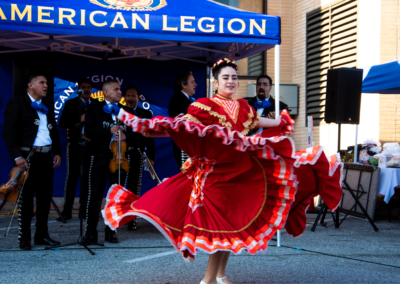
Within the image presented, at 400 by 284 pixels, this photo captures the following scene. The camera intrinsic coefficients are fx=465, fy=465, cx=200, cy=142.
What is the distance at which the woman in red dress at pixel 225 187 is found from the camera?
10.7 feet

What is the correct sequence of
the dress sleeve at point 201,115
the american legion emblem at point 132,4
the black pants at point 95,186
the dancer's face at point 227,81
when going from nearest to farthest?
the dress sleeve at point 201,115, the dancer's face at point 227,81, the american legion emblem at point 132,4, the black pants at point 95,186

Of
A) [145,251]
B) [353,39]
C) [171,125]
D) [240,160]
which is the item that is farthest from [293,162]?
[353,39]

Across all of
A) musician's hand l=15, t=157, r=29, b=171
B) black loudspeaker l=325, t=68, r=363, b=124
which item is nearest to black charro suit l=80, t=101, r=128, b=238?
musician's hand l=15, t=157, r=29, b=171

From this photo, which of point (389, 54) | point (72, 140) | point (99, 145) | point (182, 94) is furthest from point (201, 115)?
point (389, 54)

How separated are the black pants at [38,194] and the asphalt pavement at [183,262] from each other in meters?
0.23

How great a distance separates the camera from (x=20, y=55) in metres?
7.61

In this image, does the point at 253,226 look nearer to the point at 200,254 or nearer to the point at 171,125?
the point at 171,125

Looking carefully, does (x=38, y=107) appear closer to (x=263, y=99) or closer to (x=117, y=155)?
(x=117, y=155)

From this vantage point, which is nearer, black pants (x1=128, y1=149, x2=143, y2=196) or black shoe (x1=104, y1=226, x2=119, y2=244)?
black shoe (x1=104, y1=226, x2=119, y2=244)

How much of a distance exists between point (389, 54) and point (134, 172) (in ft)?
20.7

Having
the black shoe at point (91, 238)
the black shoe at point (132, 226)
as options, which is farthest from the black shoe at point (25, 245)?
the black shoe at point (132, 226)

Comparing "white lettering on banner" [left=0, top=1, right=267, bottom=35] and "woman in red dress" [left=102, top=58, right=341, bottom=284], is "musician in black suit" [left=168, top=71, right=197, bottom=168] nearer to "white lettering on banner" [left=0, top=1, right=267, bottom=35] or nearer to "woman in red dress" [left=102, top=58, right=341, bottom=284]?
"white lettering on banner" [left=0, top=1, right=267, bottom=35]

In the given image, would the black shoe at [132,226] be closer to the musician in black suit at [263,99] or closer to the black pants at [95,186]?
the black pants at [95,186]

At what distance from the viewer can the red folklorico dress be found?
3.26 m
